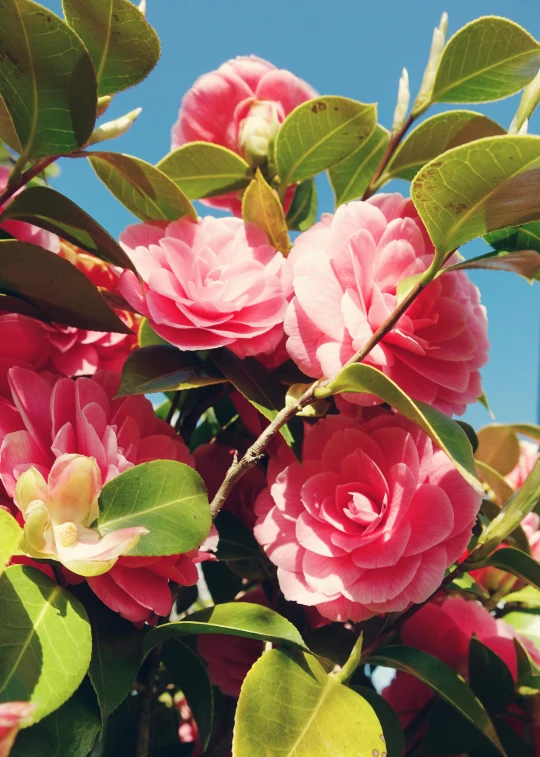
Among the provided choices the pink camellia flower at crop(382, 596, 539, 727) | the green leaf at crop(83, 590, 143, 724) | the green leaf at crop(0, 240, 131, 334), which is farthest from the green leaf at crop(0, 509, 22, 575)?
the pink camellia flower at crop(382, 596, 539, 727)

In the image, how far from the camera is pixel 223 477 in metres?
0.63

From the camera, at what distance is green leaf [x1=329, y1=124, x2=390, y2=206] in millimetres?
745

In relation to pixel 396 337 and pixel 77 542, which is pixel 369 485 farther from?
pixel 77 542

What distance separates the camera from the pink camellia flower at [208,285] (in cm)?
55

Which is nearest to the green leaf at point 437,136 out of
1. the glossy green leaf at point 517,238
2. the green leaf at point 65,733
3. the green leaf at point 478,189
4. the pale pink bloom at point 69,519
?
the glossy green leaf at point 517,238

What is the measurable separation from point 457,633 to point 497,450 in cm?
25

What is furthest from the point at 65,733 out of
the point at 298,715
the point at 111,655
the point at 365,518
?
the point at 365,518

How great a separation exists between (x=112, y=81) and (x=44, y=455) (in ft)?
1.01

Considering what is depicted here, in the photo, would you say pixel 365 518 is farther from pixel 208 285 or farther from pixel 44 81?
pixel 44 81

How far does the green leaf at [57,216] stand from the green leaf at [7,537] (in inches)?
9.9

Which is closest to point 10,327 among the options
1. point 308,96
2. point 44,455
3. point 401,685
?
point 44,455

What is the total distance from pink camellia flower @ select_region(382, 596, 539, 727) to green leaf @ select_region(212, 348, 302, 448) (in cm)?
26

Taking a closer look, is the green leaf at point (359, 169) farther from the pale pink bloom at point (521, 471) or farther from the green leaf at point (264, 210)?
the pale pink bloom at point (521, 471)

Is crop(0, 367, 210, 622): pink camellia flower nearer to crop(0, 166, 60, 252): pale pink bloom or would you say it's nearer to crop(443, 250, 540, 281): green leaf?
crop(0, 166, 60, 252): pale pink bloom
